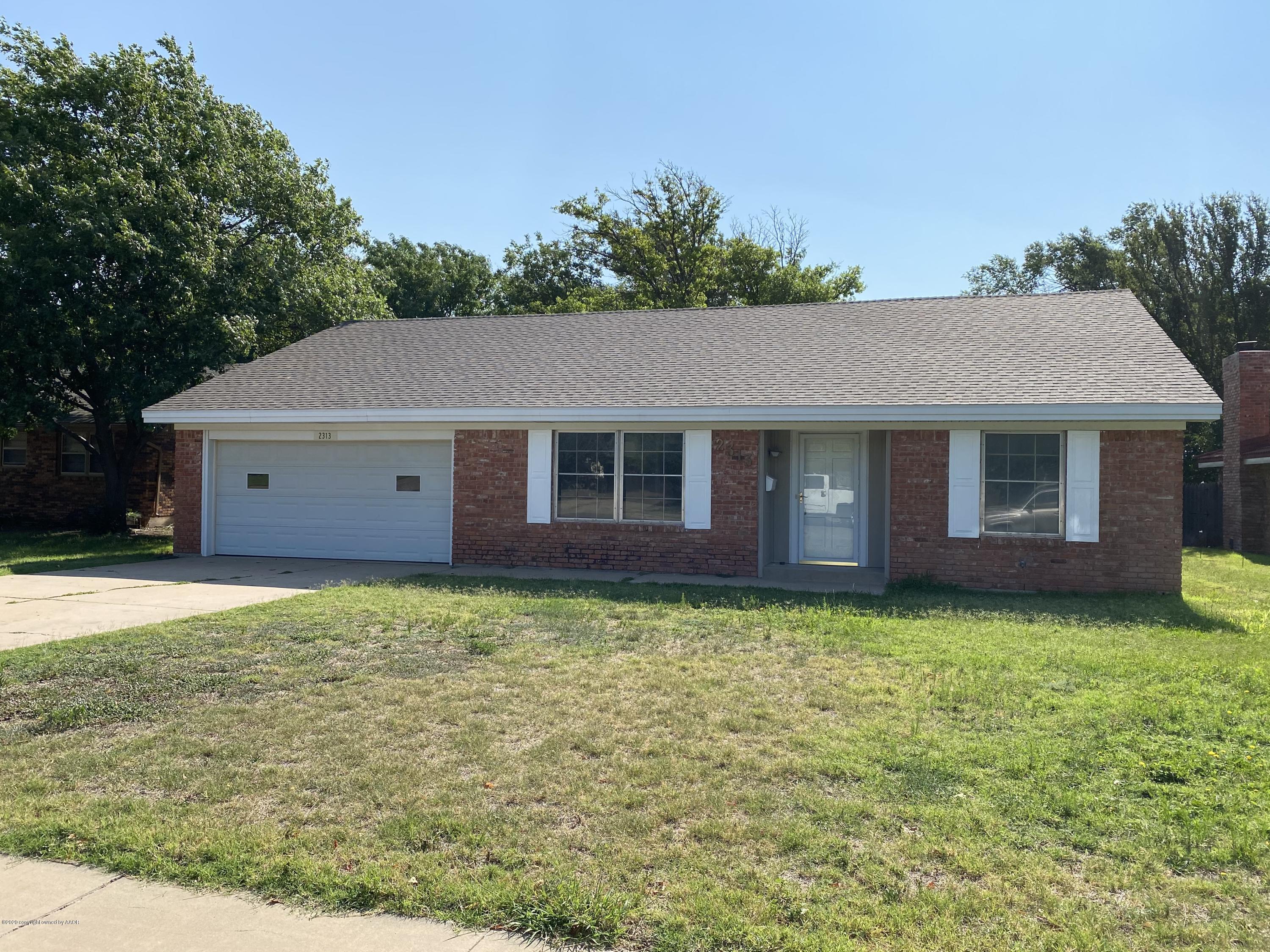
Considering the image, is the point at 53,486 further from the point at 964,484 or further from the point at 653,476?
the point at 964,484

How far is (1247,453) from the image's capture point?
1864cm

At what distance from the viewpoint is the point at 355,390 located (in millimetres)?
14539

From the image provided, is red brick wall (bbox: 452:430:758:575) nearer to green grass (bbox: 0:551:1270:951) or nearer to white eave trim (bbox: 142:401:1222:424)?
white eave trim (bbox: 142:401:1222:424)

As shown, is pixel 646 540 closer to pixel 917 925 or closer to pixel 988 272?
pixel 917 925

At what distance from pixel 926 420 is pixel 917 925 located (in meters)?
9.23

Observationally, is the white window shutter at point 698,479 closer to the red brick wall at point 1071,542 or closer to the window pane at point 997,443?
Result: the red brick wall at point 1071,542

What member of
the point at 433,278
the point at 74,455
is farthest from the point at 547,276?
the point at 74,455

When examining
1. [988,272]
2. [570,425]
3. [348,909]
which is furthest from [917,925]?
[988,272]

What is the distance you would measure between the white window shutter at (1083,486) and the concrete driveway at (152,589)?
8570 millimetres

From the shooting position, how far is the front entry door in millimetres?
13359

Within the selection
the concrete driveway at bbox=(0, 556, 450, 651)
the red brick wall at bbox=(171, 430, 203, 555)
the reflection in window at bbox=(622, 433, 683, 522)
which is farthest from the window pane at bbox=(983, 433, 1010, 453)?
the red brick wall at bbox=(171, 430, 203, 555)

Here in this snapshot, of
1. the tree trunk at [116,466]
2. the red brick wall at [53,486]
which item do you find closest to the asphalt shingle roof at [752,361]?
the tree trunk at [116,466]

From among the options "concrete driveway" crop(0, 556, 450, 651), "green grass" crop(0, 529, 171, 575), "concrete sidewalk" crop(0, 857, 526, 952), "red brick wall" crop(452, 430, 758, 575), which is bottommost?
"concrete sidewalk" crop(0, 857, 526, 952)

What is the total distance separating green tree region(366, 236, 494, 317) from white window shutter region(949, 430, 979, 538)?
29547mm
